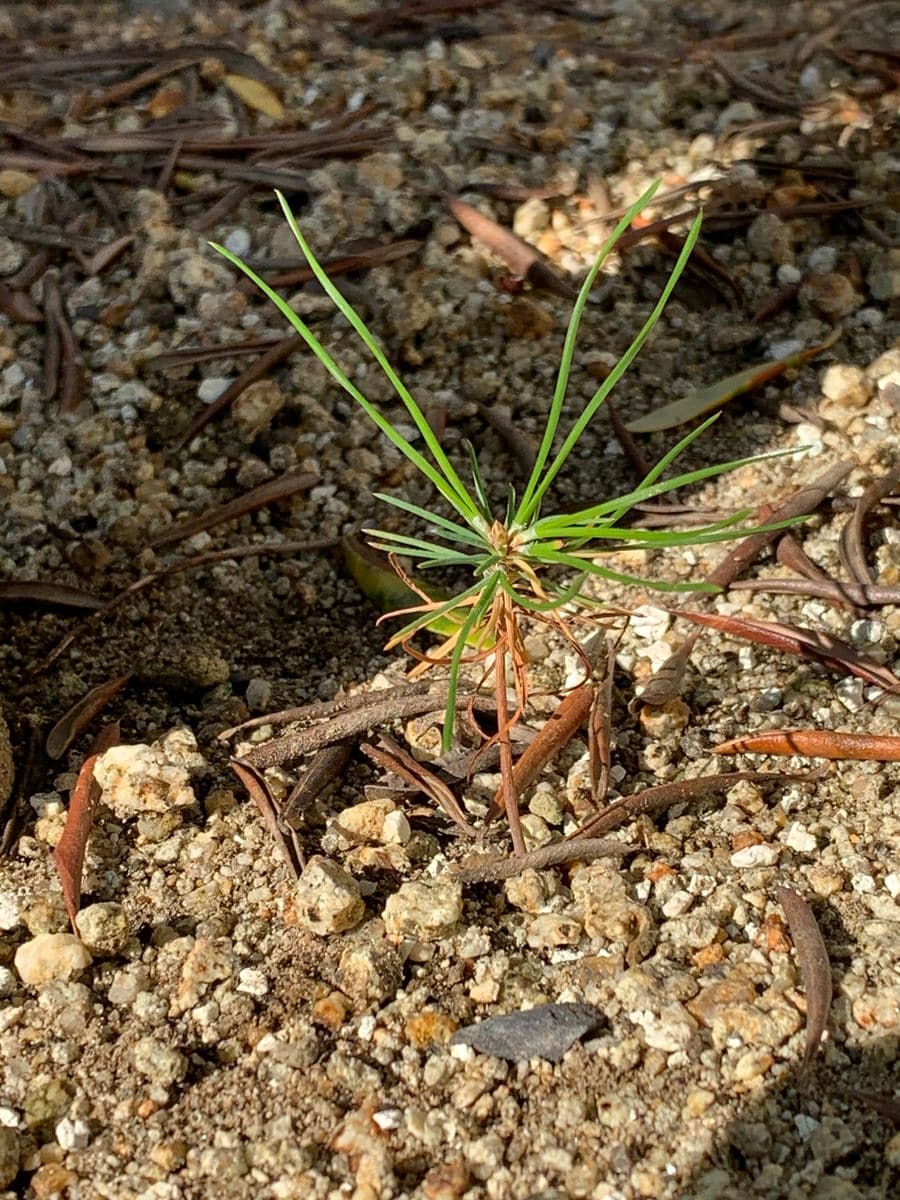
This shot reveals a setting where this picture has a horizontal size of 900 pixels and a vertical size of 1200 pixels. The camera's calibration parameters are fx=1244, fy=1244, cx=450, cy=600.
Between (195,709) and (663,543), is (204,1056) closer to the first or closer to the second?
(195,709)

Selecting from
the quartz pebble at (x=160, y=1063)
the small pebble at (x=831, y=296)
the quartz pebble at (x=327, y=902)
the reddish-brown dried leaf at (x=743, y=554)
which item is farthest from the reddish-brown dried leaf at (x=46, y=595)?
the small pebble at (x=831, y=296)

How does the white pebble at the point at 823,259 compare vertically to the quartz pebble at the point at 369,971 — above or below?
above

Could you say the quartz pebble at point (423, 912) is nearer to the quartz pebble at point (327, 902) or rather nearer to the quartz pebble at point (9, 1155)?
the quartz pebble at point (327, 902)


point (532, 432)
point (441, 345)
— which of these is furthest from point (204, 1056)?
point (441, 345)

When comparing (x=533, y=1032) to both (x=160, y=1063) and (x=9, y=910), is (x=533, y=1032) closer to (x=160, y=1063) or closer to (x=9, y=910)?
(x=160, y=1063)

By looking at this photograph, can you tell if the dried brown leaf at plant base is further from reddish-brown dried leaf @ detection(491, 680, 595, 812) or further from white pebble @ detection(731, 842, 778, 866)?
white pebble @ detection(731, 842, 778, 866)

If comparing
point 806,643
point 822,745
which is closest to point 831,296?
point 806,643
